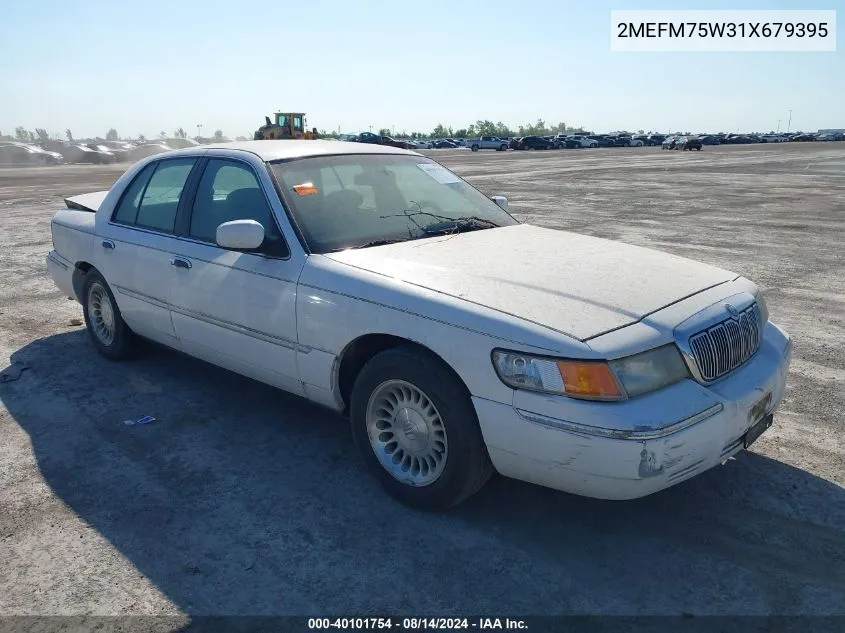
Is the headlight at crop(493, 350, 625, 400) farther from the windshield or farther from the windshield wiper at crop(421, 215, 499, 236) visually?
the windshield wiper at crop(421, 215, 499, 236)

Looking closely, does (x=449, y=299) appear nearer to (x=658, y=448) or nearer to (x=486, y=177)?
Answer: (x=658, y=448)

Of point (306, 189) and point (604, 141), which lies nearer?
point (306, 189)

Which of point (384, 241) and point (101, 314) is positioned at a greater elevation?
point (384, 241)

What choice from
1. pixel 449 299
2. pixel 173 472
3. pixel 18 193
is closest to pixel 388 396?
pixel 449 299

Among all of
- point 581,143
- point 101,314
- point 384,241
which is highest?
point 384,241

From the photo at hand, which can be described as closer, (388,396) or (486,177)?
(388,396)

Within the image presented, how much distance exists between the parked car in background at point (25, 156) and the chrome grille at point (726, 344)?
56665 mm

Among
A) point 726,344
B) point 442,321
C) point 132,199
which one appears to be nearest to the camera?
point 442,321

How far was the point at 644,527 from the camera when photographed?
3.18 m

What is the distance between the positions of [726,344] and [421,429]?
140cm

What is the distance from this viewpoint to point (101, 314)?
17.9 feet

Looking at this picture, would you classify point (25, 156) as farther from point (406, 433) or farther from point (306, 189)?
point (406, 433)

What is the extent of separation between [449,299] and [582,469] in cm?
89

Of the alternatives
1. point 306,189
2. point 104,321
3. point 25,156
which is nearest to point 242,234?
point 306,189
